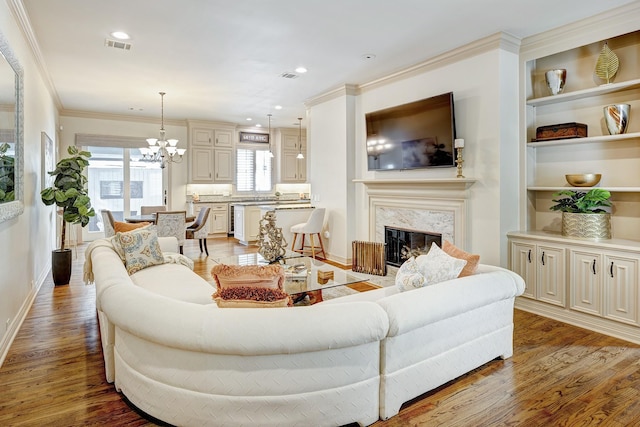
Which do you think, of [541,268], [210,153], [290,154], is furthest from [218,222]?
[541,268]

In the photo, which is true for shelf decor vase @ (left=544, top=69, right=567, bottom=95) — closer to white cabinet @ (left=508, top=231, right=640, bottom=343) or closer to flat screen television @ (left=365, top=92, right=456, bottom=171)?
flat screen television @ (left=365, top=92, right=456, bottom=171)

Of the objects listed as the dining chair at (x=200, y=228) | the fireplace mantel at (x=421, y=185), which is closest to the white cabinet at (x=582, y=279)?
the fireplace mantel at (x=421, y=185)

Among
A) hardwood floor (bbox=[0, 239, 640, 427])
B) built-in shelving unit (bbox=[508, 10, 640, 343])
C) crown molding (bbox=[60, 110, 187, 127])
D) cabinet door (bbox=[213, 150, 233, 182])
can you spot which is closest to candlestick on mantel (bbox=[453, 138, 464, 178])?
built-in shelving unit (bbox=[508, 10, 640, 343])

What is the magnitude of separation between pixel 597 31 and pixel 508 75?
2.54ft

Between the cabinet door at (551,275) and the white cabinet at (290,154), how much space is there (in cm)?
718

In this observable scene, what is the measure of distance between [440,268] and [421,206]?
7.85 ft

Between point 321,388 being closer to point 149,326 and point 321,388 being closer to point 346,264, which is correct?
point 149,326

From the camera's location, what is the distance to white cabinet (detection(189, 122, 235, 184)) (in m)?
8.96

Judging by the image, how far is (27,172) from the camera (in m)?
3.85

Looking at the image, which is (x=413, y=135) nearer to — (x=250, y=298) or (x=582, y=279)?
(x=582, y=279)

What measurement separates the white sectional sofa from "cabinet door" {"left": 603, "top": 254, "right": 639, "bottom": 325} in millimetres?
1868

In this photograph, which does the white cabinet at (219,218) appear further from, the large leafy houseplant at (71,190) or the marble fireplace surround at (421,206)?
the marble fireplace surround at (421,206)

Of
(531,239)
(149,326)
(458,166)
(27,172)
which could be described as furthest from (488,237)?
(27,172)

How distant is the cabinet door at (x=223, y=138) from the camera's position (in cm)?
923
